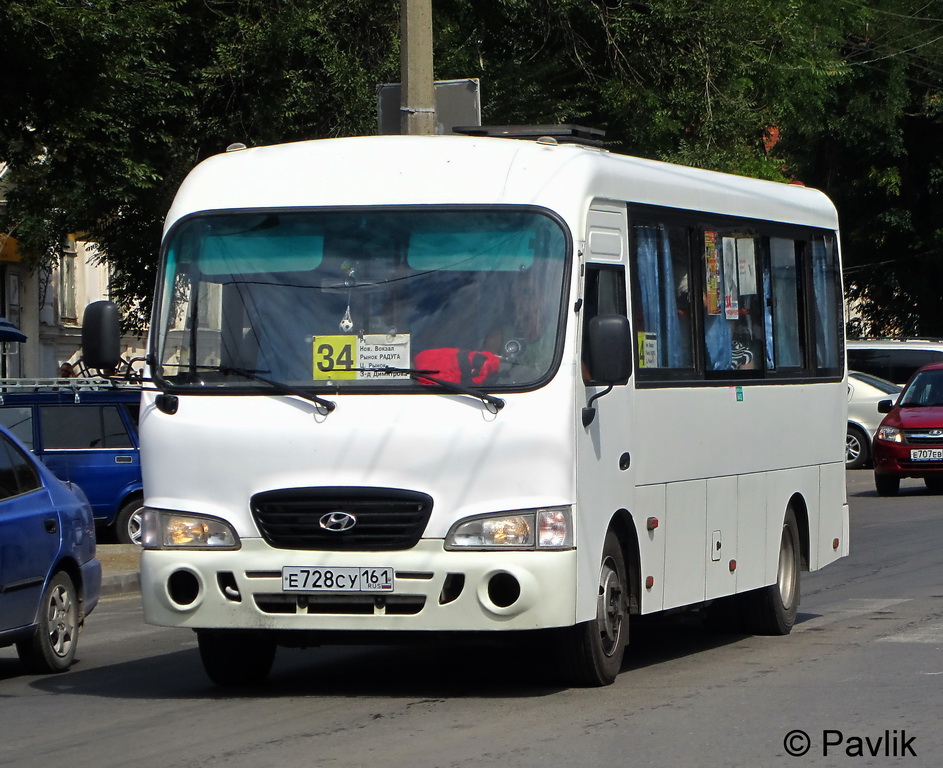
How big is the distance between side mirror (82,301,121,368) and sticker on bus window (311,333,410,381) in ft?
3.13

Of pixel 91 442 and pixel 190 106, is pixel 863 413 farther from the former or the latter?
pixel 91 442

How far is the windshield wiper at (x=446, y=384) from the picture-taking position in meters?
8.53

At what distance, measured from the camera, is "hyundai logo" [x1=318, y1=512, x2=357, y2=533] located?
8.56m

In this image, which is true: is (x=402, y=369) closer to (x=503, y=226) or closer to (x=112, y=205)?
(x=503, y=226)

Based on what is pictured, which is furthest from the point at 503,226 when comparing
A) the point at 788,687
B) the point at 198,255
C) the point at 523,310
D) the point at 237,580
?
the point at 788,687

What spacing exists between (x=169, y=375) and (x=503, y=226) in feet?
5.88

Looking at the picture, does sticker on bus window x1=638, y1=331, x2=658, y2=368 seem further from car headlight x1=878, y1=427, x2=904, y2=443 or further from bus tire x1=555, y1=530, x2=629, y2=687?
car headlight x1=878, y1=427, x2=904, y2=443

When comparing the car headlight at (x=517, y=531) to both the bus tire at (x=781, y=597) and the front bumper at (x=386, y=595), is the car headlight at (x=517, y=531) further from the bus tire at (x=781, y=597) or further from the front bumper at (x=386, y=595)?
the bus tire at (x=781, y=597)

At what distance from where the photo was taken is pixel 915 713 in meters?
8.19

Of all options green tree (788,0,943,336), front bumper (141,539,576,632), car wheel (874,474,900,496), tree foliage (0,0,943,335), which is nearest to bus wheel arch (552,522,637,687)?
front bumper (141,539,576,632)

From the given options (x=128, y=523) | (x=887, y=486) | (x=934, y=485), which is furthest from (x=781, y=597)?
(x=934, y=485)

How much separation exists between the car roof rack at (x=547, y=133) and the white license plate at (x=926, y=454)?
15852mm

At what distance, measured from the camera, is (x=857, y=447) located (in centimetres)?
3256

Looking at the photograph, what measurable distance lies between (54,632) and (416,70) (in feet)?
18.5
